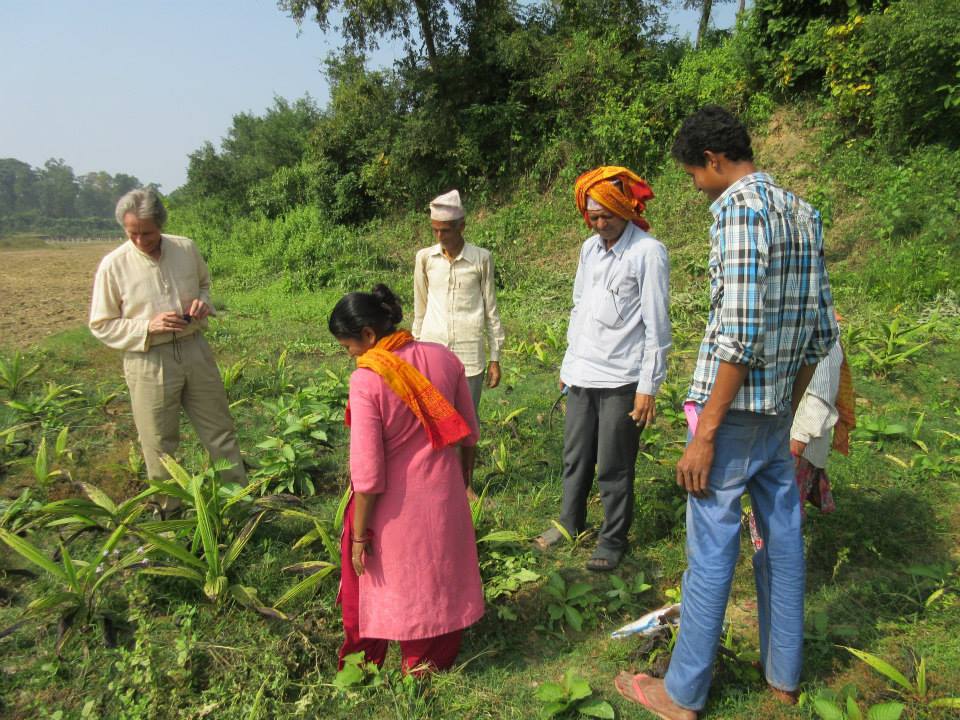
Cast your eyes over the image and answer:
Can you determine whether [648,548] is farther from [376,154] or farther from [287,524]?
[376,154]

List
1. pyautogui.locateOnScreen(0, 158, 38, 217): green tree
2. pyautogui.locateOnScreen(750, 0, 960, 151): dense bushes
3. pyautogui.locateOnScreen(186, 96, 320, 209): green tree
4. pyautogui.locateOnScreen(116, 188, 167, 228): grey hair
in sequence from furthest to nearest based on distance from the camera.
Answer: pyautogui.locateOnScreen(0, 158, 38, 217): green tree, pyautogui.locateOnScreen(186, 96, 320, 209): green tree, pyautogui.locateOnScreen(750, 0, 960, 151): dense bushes, pyautogui.locateOnScreen(116, 188, 167, 228): grey hair

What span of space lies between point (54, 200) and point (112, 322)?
115 metres

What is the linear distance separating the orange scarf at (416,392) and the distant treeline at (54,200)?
280 ft

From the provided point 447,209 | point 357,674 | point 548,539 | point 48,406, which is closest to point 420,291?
point 447,209

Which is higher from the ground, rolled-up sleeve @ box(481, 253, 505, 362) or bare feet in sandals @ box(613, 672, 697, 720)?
rolled-up sleeve @ box(481, 253, 505, 362)

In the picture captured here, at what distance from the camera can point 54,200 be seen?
319 ft

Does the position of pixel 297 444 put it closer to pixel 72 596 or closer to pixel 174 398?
pixel 174 398

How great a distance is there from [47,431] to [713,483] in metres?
4.75

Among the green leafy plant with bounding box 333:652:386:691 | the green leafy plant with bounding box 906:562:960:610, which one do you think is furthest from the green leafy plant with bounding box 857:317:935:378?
the green leafy plant with bounding box 333:652:386:691

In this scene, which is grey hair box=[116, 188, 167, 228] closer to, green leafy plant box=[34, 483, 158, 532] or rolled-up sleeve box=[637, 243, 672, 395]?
green leafy plant box=[34, 483, 158, 532]

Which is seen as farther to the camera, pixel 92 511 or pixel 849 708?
pixel 92 511

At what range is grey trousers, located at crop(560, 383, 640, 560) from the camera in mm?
2969

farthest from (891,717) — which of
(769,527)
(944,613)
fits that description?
(944,613)

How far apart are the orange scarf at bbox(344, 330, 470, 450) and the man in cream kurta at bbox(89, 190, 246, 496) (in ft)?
5.13
